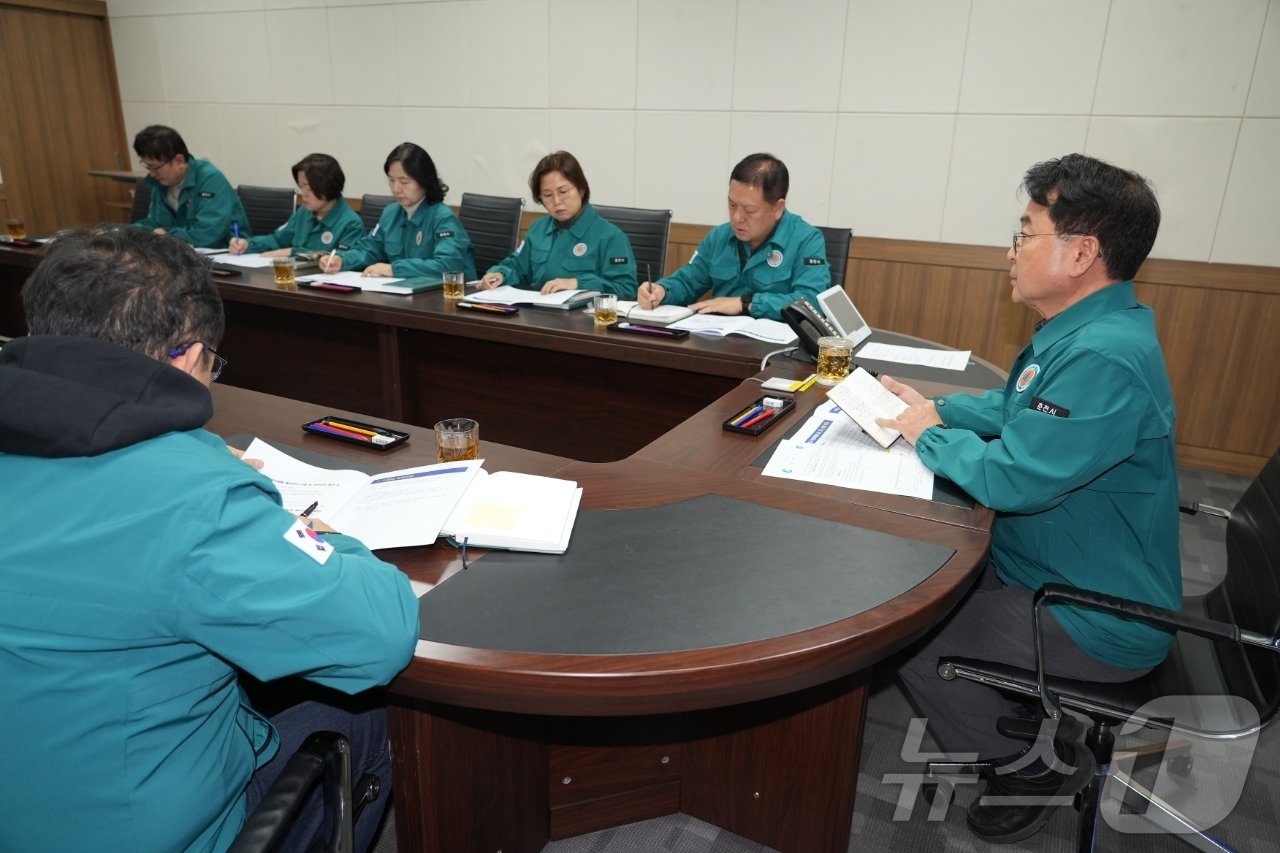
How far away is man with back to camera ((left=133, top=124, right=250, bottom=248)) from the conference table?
3.09 m

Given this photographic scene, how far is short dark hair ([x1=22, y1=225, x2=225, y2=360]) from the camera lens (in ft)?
2.80

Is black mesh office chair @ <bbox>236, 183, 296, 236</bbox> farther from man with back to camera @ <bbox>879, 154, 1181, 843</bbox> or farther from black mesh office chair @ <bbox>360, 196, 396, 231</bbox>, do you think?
man with back to camera @ <bbox>879, 154, 1181, 843</bbox>

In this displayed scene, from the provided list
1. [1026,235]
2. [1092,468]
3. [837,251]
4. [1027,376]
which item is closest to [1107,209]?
[1026,235]

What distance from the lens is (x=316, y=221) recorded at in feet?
13.4

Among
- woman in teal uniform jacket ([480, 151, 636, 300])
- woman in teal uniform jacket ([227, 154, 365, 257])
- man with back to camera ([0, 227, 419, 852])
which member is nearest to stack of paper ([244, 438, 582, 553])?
man with back to camera ([0, 227, 419, 852])

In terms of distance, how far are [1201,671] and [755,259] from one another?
1919 millimetres

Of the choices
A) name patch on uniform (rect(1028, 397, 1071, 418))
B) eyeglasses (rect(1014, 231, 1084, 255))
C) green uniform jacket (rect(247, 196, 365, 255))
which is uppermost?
eyeglasses (rect(1014, 231, 1084, 255))

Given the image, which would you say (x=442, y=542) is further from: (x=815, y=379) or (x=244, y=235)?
(x=244, y=235)

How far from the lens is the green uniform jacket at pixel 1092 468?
4.23ft

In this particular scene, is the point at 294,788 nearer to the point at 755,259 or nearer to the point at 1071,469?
the point at 1071,469

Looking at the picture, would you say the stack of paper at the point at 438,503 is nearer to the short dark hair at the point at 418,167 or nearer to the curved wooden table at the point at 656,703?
the curved wooden table at the point at 656,703

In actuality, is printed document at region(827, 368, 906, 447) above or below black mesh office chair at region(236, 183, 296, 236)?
below

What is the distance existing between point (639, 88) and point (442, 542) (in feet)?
12.3

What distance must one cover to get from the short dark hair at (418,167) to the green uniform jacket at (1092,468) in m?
2.80
